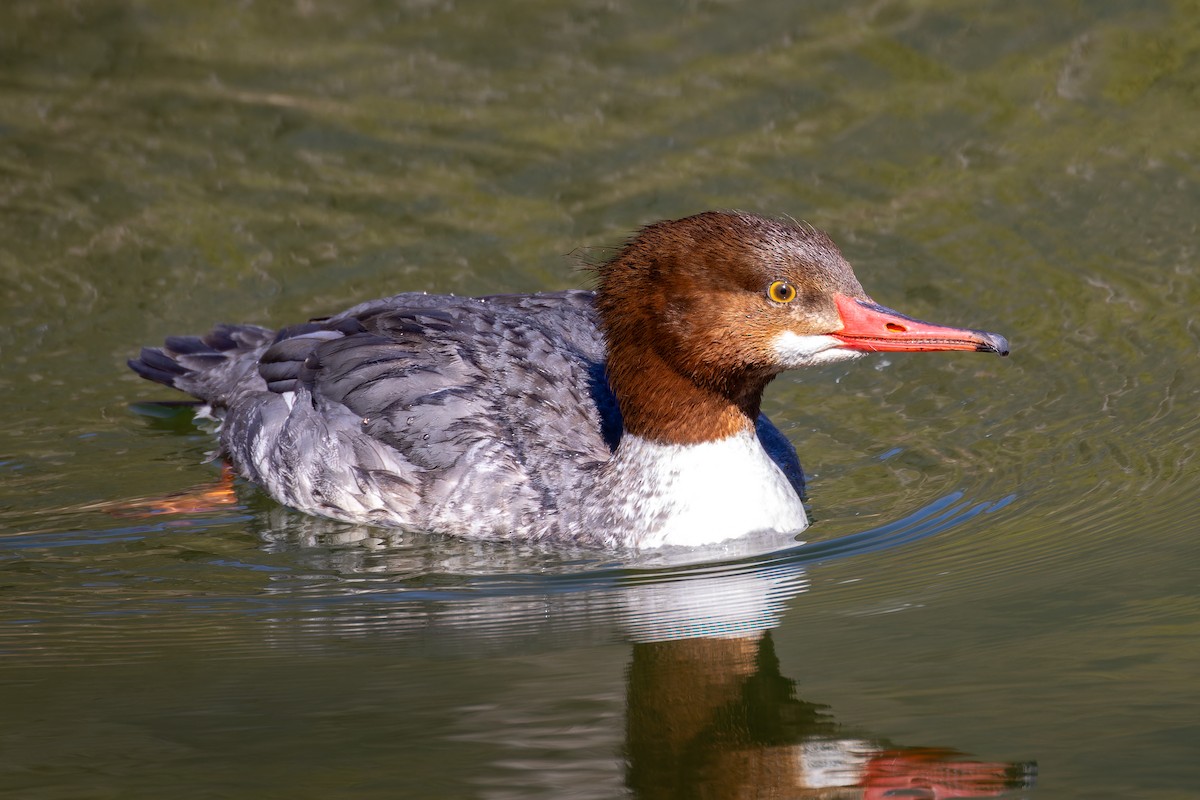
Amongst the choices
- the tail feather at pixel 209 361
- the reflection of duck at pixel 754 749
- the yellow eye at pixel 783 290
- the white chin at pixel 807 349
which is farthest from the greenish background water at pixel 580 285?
the yellow eye at pixel 783 290

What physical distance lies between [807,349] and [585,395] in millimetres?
1376

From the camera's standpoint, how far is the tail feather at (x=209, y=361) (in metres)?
8.92

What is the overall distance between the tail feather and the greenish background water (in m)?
0.28

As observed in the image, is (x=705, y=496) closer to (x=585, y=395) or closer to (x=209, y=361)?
(x=585, y=395)

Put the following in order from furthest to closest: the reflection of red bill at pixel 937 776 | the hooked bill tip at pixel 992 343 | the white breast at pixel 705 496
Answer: the white breast at pixel 705 496 → the hooked bill tip at pixel 992 343 → the reflection of red bill at pixel 937 776

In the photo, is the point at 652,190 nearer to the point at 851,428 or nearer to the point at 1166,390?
the point at 851,428

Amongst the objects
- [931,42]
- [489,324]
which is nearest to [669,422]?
[489,324]

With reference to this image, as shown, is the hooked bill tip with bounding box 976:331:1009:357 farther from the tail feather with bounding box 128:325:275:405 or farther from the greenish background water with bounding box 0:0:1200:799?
the tail feather with bounding box 128:325:275:405

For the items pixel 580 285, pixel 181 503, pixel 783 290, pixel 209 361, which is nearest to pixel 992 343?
pixel 783 290

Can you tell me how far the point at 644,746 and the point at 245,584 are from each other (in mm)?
2486

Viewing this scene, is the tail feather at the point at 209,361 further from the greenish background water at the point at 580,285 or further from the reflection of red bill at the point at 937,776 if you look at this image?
the reflection of red bill at the point at 937,776

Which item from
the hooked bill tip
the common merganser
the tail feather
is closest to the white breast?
the common merganser

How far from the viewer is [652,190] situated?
10898 mm

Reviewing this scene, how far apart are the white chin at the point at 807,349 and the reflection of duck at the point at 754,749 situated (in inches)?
53.5
